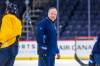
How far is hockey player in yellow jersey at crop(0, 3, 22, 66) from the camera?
564 centimetres

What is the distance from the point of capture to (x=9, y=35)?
5680mm

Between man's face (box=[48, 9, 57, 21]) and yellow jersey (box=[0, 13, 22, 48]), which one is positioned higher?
man's face (box=[48, 9, 57, 21])

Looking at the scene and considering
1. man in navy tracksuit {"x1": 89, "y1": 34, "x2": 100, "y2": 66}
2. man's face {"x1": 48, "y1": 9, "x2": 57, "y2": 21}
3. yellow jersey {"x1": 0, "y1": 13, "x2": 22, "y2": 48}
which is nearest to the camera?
man in navy tracksuit {"x1": 89, "y1": 34, "x2": 100, "y2": 66}

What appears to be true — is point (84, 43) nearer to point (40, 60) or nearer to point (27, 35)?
point (27, 35)

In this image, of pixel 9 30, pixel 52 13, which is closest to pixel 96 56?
pixel 9 30

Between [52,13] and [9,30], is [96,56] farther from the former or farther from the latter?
[52,13]

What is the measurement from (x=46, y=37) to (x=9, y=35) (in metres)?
1.12

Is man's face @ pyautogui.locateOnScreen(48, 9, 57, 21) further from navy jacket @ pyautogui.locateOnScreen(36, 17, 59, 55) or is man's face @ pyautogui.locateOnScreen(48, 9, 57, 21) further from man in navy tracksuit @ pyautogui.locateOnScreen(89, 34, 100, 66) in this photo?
man in navy tracksuit @ pyautogui.locateOnScreen(89, 34, 100, 66)

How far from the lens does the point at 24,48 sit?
41.4ft

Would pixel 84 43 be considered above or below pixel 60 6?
below

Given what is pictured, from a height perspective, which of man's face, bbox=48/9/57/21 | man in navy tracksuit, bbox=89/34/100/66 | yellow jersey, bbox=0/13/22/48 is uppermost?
man's face, bbox=48/9/57/21

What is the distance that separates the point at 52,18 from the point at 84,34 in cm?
712

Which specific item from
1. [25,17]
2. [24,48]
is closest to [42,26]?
[24,48]

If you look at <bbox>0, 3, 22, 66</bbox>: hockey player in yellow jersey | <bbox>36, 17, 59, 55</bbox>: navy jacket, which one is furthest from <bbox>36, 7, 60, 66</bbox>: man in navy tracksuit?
<bbox>0, 3, 22, 66</bbox>: hockey player in yellow jersey
